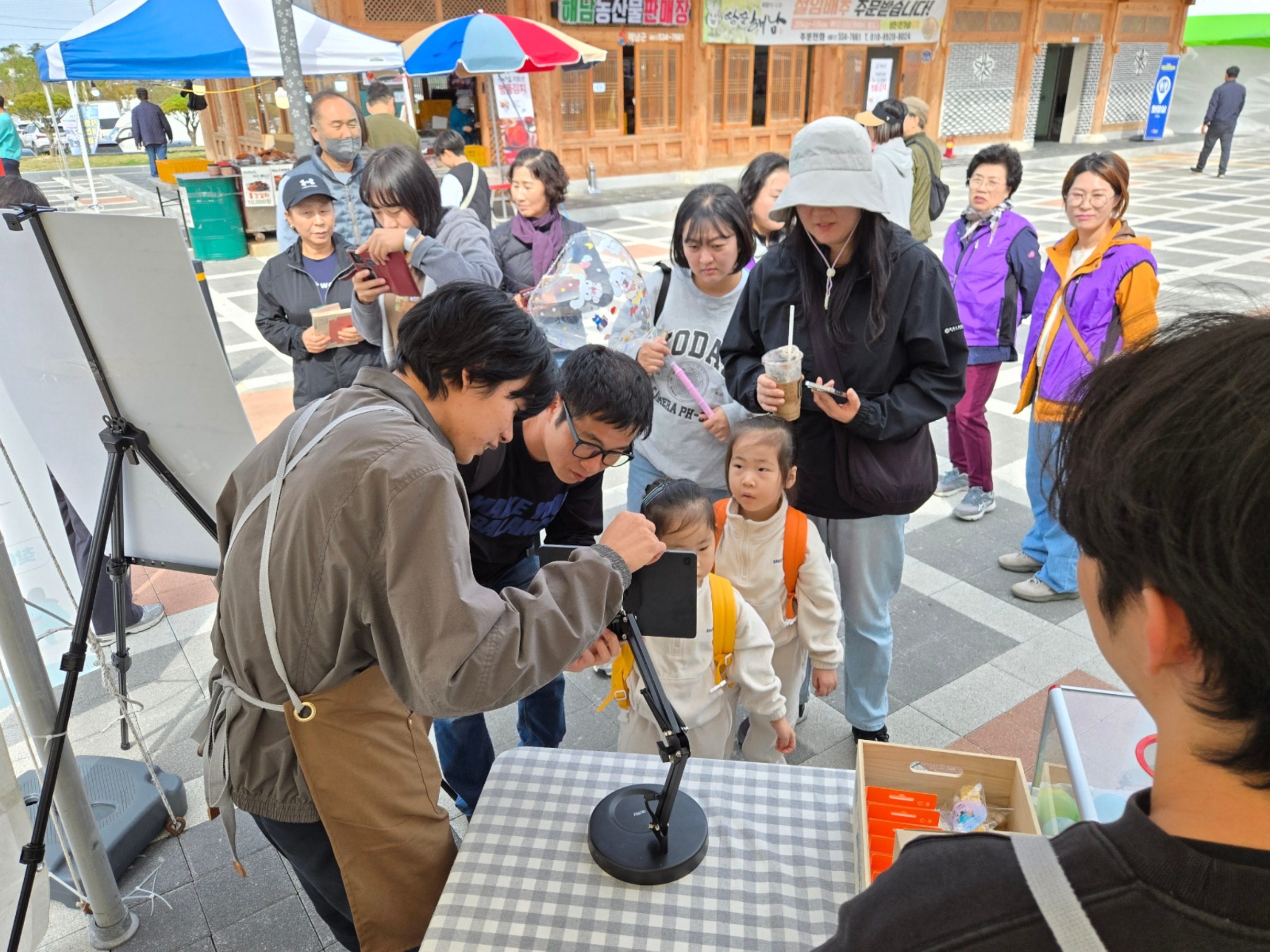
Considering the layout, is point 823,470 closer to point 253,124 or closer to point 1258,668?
point 1258,668

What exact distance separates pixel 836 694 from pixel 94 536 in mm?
2365

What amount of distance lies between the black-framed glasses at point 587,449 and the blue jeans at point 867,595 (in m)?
Answer: 0.85

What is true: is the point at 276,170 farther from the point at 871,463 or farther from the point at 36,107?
the point at 36,107

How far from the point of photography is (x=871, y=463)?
228 centimetres

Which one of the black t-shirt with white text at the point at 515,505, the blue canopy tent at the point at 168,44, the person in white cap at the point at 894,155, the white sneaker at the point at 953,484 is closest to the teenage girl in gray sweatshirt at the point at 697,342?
the black t-shirt with white text at the point at 515,505

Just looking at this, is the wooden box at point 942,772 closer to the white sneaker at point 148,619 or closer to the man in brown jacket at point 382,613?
the man in brown jacket at point 382,613

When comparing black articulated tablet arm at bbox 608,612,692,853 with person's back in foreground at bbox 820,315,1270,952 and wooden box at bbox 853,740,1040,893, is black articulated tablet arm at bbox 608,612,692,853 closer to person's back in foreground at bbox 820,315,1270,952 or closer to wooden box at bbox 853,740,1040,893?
wooden box at bbox 853,740,1040,893

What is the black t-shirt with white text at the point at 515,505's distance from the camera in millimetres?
1920

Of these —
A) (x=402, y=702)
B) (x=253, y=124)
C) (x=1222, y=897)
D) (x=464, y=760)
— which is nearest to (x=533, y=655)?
(x=402, y=702)

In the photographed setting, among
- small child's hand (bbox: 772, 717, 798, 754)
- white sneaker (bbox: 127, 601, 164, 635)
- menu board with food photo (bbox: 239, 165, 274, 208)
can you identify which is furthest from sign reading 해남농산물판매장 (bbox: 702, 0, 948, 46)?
small child's hand (bbox: 772, 717, 798, 754)

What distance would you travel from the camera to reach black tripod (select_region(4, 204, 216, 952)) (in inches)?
68.6

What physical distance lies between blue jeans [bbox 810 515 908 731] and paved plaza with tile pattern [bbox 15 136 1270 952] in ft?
0.73

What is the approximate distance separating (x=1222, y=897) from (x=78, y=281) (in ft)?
7.52

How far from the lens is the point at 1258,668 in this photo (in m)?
0.55
